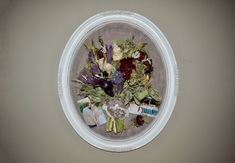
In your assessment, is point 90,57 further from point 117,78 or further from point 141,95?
point 141,95

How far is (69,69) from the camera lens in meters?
1.96

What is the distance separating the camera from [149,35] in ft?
6.45

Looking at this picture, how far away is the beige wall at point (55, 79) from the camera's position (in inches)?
78.7

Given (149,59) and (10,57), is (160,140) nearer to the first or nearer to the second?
(149,59)

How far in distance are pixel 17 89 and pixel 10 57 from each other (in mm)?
204

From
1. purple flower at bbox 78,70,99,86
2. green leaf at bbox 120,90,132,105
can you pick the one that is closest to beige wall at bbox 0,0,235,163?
purple flower at bbox 78,70,99,86

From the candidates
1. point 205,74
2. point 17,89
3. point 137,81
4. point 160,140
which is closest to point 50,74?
point 17,89

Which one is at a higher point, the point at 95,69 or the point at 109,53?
the point at 109,53

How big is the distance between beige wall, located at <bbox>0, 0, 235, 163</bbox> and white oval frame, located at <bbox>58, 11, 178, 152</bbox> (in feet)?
0.20

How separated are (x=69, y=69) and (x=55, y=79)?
0.39ft

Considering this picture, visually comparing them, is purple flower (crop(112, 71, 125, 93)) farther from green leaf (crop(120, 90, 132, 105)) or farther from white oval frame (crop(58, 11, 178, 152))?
white oval frame (crop(58, 11, 178, 152))

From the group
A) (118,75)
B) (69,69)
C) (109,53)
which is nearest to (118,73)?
(118,75)

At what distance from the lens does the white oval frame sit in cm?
195

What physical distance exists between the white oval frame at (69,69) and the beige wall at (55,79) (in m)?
0.06
